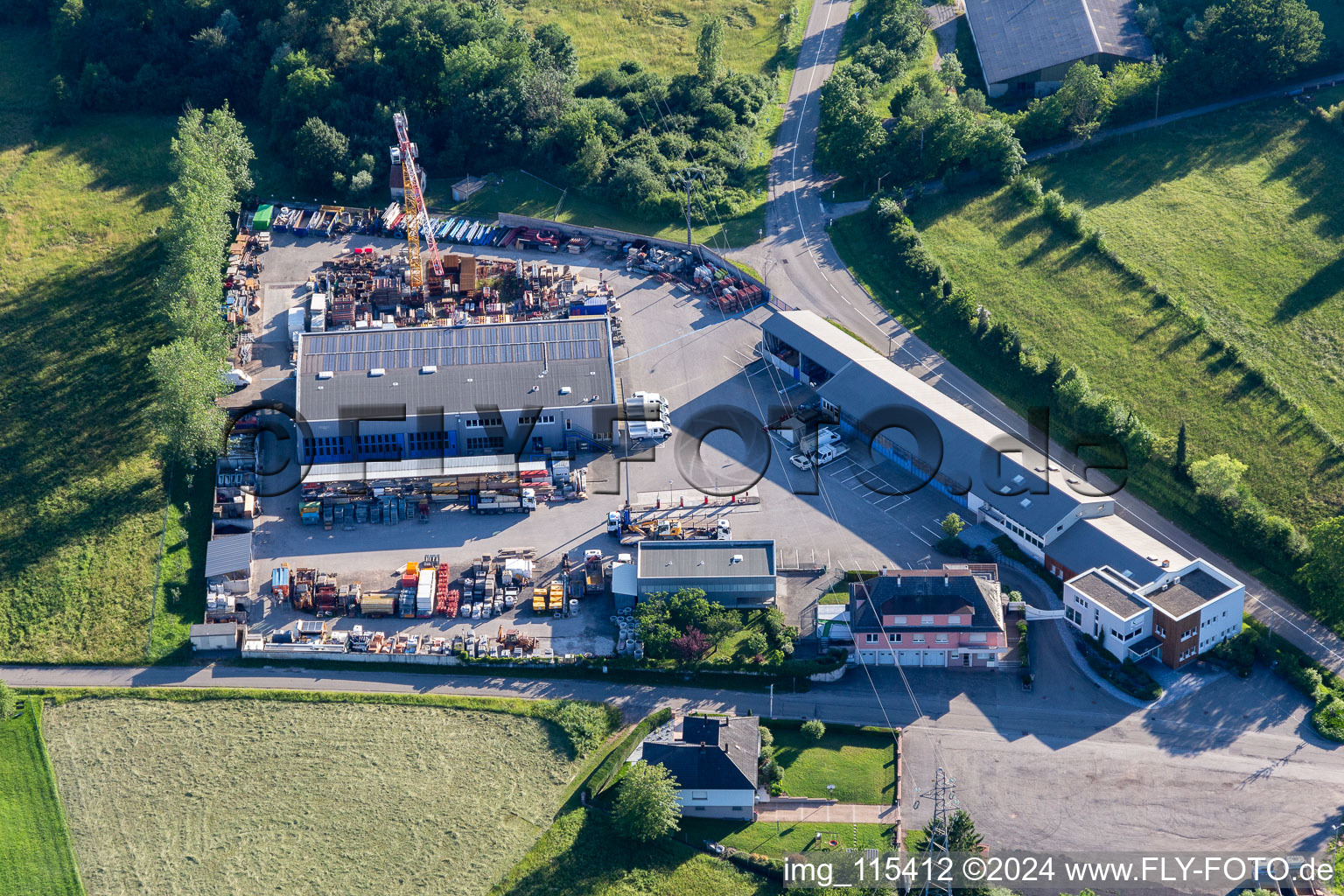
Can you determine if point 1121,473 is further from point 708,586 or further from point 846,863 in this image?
point 846,863

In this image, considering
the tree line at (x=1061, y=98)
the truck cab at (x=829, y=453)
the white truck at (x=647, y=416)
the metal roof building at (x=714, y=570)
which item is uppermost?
the tree line at (x=1061, y=98)

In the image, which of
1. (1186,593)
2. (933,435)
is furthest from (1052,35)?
(1186,593)

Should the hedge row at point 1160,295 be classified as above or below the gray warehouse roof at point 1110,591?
above

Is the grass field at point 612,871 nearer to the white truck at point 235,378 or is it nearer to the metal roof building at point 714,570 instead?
the metal roof building at point 714,570

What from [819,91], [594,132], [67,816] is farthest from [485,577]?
[819,91]

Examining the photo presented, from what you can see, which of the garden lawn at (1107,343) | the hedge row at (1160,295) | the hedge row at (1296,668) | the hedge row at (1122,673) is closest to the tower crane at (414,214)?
the garden lawn at (1107,343)

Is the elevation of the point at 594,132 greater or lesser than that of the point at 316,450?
greater

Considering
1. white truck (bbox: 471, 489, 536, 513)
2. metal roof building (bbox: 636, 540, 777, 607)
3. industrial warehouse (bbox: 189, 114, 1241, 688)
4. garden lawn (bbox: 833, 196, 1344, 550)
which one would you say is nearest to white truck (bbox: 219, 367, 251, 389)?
industrial warehouse (bbox: 189, 114, 1241, 688)
